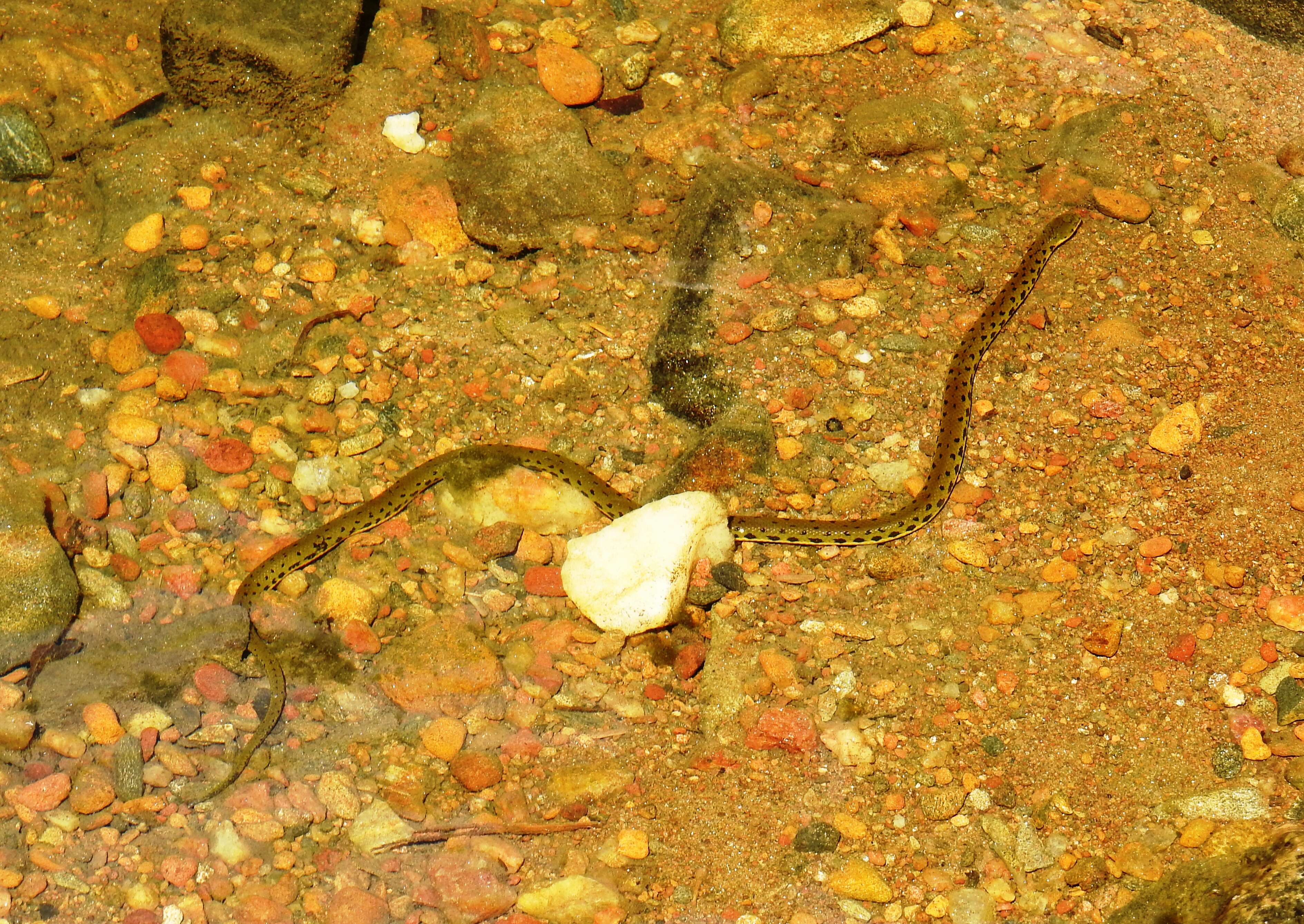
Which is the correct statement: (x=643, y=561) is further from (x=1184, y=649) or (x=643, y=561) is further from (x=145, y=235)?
(x=145, y=235)

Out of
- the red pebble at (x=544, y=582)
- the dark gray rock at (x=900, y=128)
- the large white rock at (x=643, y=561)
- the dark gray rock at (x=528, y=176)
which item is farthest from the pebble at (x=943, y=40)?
the red pebble at (x=544, y=582)

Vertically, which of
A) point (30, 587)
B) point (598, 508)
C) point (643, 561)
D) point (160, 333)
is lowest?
point (30, 587)

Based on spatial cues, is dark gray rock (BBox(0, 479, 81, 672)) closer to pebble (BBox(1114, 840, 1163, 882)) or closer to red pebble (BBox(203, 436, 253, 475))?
red pebble (BBox(203, 436, 253, 475))

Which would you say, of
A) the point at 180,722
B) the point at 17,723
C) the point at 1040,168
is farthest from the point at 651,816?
the point at 1040,168

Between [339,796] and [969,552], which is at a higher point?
[969,552]

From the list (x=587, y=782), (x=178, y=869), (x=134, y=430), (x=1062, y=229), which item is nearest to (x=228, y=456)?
(x=134, y=430)

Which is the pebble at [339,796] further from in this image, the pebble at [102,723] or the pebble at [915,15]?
the pebble at [915,15]

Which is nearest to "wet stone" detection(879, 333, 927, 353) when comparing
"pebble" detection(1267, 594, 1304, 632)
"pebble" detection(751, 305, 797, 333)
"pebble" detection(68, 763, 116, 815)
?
"pebble" detection(751, 305, 797, 333)
